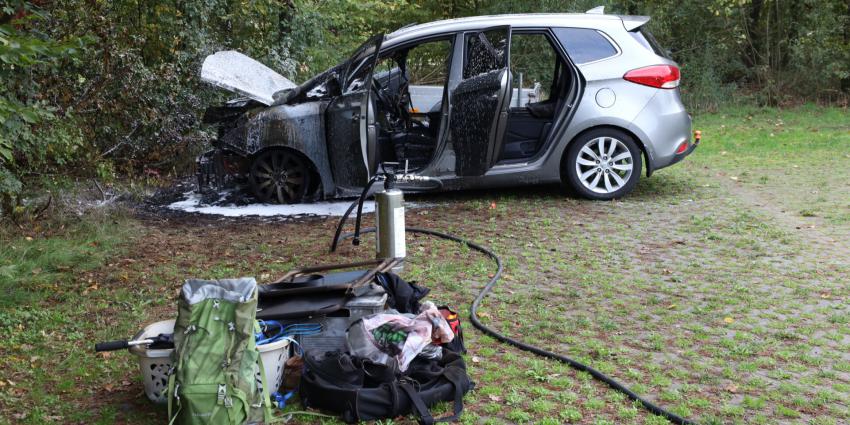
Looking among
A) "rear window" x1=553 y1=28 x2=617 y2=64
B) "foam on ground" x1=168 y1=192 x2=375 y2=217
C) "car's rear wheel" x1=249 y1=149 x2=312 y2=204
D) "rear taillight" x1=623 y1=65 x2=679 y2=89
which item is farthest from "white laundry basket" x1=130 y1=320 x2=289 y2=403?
"rear taillight" x1=623 y1=65 x2=679 y2=89

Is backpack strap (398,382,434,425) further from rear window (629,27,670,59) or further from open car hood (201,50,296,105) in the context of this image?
rear window (629,27,670,59)

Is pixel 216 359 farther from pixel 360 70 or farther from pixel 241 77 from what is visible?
pixel 241 77

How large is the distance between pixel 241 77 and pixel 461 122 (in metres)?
2.45

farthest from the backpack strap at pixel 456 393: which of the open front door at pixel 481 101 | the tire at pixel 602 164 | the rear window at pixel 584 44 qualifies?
the rear window at pixel 584 44

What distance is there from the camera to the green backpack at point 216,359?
11.8 ft

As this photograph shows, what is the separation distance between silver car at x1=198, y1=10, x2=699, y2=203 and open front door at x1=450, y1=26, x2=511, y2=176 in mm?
18

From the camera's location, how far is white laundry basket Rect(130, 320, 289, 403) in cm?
393

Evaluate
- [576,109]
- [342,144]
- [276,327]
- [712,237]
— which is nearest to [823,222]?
[712,237]

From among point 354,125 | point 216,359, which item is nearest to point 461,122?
point 354,125

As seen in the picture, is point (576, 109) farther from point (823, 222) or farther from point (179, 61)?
point (179, 61)

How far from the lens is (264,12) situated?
12.3m

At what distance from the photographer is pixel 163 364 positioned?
156 inches

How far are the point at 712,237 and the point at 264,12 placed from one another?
739 centimetres

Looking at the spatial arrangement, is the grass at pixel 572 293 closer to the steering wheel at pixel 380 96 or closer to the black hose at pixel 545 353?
the black hose at pixel 545 353
